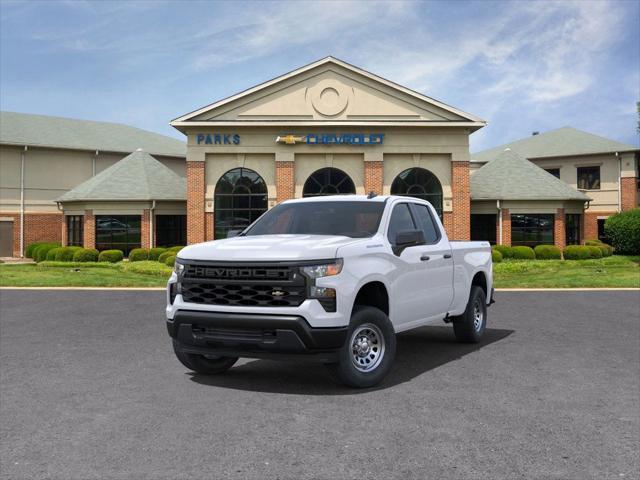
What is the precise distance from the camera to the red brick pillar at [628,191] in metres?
43.8

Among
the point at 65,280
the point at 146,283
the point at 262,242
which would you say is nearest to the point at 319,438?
the point at 262,242

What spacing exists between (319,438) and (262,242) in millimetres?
2462

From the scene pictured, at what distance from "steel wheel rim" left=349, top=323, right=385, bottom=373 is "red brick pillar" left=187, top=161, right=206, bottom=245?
25844 millimetres

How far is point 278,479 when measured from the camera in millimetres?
4266

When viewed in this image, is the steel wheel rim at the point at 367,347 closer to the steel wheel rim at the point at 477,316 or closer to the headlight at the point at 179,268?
the headlight at the point at 179,268

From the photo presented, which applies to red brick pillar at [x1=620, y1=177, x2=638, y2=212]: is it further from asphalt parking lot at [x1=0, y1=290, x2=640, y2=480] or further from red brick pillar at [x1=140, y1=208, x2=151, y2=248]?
asphalt parking lot at [x1=0, y1=290, x2=640, y2=480]

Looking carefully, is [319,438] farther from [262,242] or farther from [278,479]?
[262,242]

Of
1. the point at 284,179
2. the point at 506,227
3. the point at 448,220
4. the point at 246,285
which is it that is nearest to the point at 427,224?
the point at 246,285

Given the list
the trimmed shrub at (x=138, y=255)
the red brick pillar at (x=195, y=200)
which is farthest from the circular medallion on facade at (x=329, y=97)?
the trimmed shrub at (x=138, y=255)

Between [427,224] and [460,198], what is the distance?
24304 mm

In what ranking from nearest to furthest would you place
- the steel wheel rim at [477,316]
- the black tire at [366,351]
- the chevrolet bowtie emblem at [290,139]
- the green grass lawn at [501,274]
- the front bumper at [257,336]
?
the front bumper at [257,336], the black tire at [366,351], the steel wheel rim at [477,316], the green grass lawn at [501,274], the chevrolet bowtie emblem at [290,139]

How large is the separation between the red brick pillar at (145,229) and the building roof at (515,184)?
1807 centimetres

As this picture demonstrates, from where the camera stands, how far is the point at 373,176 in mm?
32281

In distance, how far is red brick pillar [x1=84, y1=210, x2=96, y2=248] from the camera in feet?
115
